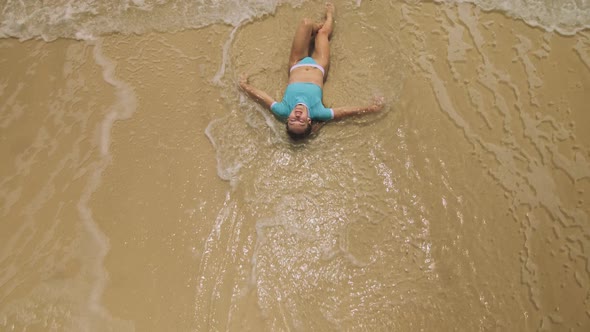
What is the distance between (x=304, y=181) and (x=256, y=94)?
39.9 inches

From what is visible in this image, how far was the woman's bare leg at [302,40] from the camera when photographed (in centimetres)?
409

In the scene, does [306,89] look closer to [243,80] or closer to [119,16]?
[243,80]

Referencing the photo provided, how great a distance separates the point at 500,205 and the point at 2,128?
4.96 metres

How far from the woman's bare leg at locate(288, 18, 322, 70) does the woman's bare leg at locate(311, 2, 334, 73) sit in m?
0.08

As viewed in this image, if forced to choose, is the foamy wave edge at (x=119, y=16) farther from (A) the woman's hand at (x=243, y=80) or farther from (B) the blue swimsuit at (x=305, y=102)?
(B) the blue swimsuit at (x=305, y=102)

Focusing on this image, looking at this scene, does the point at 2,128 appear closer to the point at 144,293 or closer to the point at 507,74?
the point at 144,293

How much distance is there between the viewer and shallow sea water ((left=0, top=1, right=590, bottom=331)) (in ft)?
11.0

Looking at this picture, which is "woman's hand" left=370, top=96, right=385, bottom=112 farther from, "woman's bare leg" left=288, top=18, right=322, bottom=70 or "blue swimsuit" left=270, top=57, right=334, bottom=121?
"woman's bare leg" left=288, top=18, right=322, bottom=70

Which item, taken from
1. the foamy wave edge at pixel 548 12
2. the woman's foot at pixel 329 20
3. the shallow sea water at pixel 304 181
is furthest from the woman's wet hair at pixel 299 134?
the foamy wave edge at pixel 548 12

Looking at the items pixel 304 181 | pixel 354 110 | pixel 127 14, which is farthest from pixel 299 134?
pixel 127 14

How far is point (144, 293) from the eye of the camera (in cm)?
344

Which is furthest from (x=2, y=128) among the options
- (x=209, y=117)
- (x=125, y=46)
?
(x=209, y=117)

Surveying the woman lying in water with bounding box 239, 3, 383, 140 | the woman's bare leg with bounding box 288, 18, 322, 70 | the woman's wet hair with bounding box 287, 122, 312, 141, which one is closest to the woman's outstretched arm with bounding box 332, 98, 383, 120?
the woman lying in water with bounding box 239, 3, 383, 140

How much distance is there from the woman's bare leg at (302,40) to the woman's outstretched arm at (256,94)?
0.45 meters
